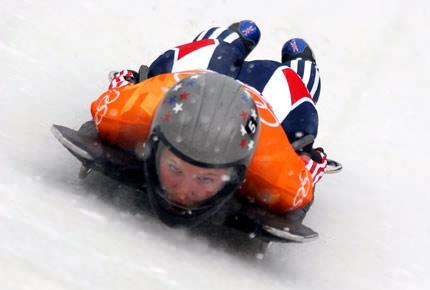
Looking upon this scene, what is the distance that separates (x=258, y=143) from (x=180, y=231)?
2.07 feet

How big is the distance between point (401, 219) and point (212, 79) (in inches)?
92.2

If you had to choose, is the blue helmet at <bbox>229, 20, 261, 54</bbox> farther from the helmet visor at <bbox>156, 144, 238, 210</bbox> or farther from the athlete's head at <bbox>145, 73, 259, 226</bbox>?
the helmet visor at <bbox>156, 144, 238, 210</bbox>

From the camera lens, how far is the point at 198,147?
3.95m

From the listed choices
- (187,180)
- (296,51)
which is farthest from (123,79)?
(296,51)

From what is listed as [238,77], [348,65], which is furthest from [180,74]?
[348,65]

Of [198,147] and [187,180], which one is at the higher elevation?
[198,147]

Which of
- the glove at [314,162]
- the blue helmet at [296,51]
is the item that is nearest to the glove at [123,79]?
the glove at [314,162]

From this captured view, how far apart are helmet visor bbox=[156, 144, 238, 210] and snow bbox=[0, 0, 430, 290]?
0.80ft

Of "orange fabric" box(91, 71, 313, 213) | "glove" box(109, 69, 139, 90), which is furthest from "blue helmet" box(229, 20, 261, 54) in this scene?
"orange fabric" box(91, 71, 313, 213)

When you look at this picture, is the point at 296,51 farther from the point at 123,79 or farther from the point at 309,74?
the point at 123,79

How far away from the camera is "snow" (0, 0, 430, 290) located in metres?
3.63

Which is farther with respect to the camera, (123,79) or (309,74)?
(309,74)

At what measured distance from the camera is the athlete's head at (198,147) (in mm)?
3980

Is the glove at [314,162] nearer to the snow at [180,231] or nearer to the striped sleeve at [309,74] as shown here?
the snow at [180,231]
